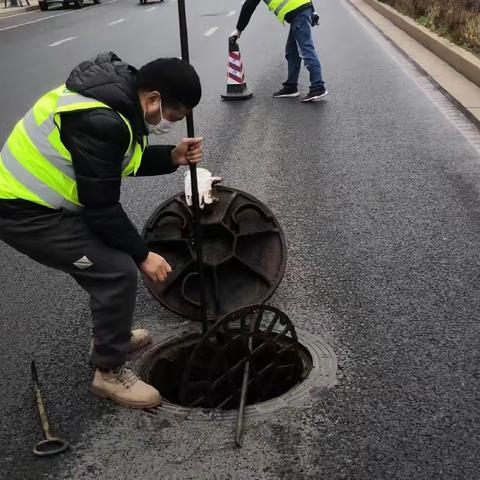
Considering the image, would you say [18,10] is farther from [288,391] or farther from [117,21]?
[288,391]

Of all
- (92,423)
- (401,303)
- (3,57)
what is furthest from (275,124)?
(3,57)

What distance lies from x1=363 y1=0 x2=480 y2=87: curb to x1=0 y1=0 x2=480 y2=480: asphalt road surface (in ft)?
3.48

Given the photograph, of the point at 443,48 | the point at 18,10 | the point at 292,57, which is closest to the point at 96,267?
the point at 292,57

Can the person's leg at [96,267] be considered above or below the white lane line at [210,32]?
above

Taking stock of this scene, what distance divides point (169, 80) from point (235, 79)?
Result: 21.9ft

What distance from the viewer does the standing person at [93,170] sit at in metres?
2.32

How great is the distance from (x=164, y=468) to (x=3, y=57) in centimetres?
1277

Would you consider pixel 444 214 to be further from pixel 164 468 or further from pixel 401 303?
pixel 164 468

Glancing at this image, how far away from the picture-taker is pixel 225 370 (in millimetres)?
2971

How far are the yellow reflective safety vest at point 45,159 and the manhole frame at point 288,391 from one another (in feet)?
3.29

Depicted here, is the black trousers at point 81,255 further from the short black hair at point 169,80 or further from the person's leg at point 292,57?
the person's leg at point 292,57

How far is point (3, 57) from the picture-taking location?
13461mm

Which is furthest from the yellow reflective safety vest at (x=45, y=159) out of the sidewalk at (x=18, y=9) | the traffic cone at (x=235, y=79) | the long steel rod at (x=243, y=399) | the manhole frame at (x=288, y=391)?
the sidewalk at (x=18, y=9)

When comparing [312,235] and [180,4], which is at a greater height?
[180,4]
